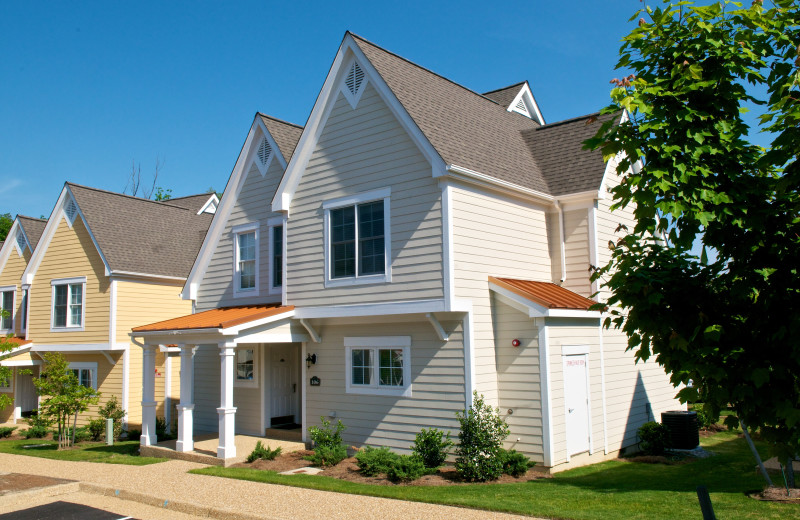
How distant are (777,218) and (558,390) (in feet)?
31.7

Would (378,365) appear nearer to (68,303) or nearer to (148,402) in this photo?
(148,402)

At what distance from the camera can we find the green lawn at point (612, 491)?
9180 millimetres

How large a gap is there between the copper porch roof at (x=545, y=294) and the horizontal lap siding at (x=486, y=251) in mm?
324

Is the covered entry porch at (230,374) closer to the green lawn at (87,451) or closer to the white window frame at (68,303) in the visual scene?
the green lawn at (87,451)

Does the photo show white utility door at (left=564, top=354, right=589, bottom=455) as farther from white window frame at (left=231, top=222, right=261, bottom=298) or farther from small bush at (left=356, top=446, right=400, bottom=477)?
white window frame at (left=231, top=222, right=261, bottom=298)

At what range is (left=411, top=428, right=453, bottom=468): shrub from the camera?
13.2 m

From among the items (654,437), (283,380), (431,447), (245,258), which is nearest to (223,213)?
(245,258)

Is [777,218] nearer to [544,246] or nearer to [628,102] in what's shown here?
[628,102]

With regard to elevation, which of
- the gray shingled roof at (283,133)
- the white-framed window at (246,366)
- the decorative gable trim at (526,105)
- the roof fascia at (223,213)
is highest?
the decorative gable trim at (526,105)

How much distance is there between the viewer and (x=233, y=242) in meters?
→ 19.9

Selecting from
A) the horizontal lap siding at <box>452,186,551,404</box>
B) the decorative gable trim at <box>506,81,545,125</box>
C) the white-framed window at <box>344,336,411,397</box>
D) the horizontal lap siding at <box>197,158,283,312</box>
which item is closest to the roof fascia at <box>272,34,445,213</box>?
the horizontal lap siding at <box>197,158,283,312</box>

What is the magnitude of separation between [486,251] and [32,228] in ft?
77.9

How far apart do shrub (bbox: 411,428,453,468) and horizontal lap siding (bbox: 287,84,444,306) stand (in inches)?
115

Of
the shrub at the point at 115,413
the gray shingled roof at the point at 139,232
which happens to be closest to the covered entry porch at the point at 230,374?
the shrub at the point at 115,413
